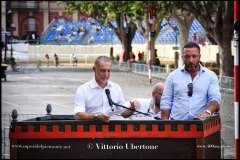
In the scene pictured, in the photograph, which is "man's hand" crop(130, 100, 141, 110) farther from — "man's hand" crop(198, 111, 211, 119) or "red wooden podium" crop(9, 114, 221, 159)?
"red wooden podium" crop(9, 114, 221, 159)

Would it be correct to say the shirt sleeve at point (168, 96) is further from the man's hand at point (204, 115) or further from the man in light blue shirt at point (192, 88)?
the man's hand at point (204, 115)

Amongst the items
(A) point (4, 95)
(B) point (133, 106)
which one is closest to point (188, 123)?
(B) point (133, 106)

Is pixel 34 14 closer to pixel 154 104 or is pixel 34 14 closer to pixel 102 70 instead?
pixel 154 104

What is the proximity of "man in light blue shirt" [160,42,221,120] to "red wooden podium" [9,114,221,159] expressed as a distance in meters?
0.95

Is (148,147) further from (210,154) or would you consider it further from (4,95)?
(4,95)

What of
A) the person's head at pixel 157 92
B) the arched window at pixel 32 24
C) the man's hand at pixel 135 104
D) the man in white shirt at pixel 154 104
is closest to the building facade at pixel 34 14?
the arched window at pixel 32 24

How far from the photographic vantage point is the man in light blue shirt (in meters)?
11.3

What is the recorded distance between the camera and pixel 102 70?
11.1m

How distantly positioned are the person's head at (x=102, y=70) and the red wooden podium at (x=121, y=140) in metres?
0.92

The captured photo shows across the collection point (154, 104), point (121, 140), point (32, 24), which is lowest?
point (121, 140)

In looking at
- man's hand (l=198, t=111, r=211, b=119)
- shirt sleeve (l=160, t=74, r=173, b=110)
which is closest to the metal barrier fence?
shirt sleeve (l=160, t=74, r=173, b=110)

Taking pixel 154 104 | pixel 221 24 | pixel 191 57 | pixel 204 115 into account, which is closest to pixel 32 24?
pixel 221 24

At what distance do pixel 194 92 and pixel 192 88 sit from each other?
5cm

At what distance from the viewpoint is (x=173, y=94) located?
1142cm
